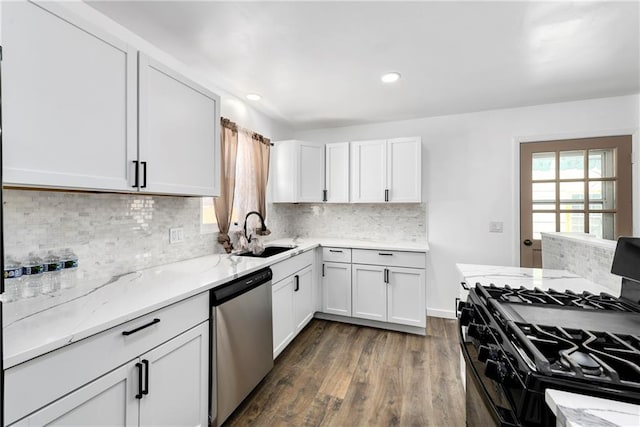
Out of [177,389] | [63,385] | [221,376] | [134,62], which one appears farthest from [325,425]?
[134,62]

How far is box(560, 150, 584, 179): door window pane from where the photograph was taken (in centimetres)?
295

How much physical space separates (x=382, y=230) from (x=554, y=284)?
6.89ft

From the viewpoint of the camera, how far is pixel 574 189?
297 centimetres

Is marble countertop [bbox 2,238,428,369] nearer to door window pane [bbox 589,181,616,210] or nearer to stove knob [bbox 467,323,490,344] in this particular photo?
stove knob [bbox 467,323,490,344]

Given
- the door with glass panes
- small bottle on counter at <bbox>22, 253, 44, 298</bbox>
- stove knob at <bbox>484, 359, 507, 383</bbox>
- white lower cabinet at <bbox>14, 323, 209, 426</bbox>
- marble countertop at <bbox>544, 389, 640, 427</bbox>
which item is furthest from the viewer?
the door with glass panes

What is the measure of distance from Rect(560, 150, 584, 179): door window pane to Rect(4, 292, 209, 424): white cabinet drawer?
12.6 ft

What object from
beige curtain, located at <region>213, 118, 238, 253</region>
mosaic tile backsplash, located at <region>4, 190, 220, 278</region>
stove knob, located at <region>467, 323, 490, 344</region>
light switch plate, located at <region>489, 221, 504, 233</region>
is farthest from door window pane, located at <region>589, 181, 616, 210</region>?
mosaic tile backsplash, located at <region>4, 190, 220, 278</region>

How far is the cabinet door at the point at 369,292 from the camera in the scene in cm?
301

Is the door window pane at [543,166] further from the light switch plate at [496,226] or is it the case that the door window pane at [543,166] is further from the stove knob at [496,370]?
the stove knob at [496,370]

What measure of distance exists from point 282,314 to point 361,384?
0.82 meters

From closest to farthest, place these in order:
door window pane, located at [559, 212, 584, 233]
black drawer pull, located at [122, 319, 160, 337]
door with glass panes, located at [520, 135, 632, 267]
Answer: black drawer pull, located at [122, 319, 160, 337]
door with glass panes, located at [520, 135, 632, 267]
door window pane, located at [559, 212, 584, 233]

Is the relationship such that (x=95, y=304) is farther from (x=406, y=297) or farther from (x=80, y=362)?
(x=406, y=297)

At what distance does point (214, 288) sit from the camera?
1.57m

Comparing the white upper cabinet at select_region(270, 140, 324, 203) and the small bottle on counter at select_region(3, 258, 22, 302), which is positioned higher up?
the white upper cabinet at select_region(270, 140, 324, 203)
